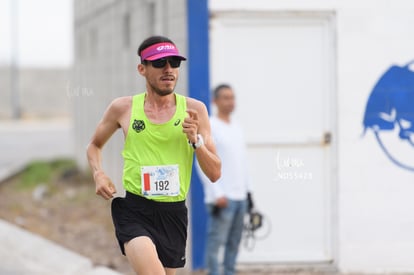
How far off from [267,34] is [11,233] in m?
3.56

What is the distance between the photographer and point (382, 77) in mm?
8398

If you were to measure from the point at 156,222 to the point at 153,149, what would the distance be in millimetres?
431

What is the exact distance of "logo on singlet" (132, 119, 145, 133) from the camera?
5289mm

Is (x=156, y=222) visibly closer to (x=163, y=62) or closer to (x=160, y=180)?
(x=160, y=180)

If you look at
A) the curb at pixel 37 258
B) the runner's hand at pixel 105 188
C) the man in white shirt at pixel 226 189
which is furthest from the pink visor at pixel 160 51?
the curb at pixel 37 258

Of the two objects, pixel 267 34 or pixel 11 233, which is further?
pixel 11 233

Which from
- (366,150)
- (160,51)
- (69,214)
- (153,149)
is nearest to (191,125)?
(153,149)

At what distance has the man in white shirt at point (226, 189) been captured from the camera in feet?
24.4

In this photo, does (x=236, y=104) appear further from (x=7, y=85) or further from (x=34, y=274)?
(x=7, y=85)

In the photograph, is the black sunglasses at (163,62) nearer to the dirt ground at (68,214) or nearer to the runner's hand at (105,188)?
the runner's hand at (105,188)

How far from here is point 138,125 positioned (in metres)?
5.30

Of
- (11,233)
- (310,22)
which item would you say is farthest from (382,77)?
(11,233)

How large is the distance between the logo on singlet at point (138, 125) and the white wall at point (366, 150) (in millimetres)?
3213

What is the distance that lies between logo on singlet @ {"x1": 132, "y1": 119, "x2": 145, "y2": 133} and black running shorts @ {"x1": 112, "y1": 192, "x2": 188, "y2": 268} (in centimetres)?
40
